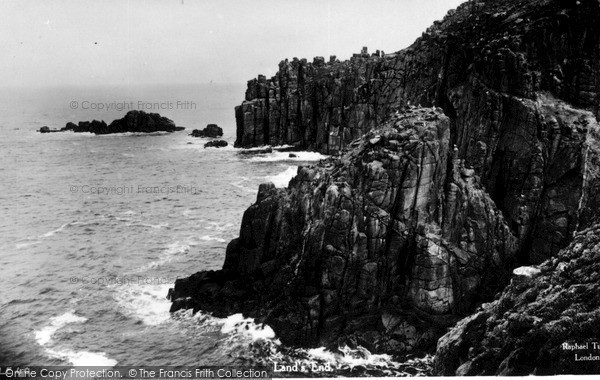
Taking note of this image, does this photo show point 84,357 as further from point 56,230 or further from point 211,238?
point 56,230

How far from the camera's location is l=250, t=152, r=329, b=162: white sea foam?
310 feet

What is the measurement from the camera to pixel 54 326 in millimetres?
37844

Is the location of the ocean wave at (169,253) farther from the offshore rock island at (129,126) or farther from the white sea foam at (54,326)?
the offshore rock island at (129,126)

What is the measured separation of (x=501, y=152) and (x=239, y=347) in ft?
84.0

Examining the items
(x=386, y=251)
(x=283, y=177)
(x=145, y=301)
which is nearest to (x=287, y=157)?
(x=283, y=177)

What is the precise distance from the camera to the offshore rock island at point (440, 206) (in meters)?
34.3

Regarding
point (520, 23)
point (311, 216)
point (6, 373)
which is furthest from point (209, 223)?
point (520, 23)

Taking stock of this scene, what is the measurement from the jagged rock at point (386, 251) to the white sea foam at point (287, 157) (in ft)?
187

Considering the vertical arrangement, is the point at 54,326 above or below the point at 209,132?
below

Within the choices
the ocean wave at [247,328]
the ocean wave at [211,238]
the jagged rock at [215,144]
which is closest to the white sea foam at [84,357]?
the ocean wave at [247,328]

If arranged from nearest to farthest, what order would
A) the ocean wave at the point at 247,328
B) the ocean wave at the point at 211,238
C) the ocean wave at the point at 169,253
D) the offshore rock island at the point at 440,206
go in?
the offshore rock island at the point at 440,206, the ocean wave at the point at 247,328, the ocean wave at the point at 169,253, the ocean wave at the point at 211,238

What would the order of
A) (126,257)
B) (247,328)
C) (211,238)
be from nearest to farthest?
1. (247,328)
2. (126,257)
3. (211,238)

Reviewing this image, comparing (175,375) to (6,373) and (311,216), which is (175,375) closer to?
(6,373)

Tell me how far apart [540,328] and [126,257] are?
1579 inches
